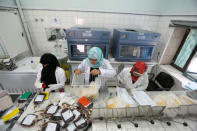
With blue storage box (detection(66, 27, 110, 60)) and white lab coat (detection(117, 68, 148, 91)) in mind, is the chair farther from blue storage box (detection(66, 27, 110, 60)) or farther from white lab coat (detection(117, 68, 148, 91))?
blue storage box (detection(66, 27, 110, 60))

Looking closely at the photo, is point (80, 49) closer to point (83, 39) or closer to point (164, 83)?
point (83, 39)

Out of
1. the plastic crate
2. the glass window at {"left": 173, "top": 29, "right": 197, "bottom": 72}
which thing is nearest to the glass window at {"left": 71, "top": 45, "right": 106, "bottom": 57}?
the plastic crate

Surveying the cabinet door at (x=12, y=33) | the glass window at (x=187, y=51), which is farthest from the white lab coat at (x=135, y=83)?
the cabinet door at (x=12, y=33)

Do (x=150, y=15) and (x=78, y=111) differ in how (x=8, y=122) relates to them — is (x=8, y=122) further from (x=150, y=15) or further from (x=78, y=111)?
(x=150, y=15)

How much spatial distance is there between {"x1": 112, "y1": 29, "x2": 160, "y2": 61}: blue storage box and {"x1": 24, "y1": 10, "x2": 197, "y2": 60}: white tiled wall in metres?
0.56

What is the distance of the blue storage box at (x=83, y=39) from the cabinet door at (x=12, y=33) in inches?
46.9

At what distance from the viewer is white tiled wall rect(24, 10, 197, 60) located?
2320 millimetres

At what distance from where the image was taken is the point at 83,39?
192 centimetres

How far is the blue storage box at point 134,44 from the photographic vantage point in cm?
196

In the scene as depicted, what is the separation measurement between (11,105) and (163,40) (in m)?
3.39

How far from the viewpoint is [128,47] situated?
218cm

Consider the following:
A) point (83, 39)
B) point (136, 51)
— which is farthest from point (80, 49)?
point (136, 51)

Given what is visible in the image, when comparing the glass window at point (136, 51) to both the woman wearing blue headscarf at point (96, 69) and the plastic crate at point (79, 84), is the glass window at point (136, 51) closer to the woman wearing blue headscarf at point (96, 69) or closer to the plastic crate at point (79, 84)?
the woman wearing blue headscarf at point (96, 69)

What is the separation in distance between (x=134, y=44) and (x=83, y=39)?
1.15 m
